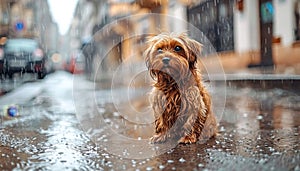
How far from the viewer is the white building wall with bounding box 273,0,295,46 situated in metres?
13.0

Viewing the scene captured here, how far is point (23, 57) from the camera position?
736 inches

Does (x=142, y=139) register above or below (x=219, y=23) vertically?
below

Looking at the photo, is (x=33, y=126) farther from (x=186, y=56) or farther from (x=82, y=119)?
(x=186, y=56)

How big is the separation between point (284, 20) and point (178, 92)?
10636mm

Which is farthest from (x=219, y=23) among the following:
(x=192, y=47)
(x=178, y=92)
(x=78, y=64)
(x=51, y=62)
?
(x=51, y=62)

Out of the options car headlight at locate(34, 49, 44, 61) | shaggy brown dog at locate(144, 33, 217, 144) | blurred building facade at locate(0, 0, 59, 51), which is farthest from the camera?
blurred building facade at locate(0, 0, 59, 51)

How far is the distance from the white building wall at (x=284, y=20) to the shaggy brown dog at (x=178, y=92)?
9.81 metres

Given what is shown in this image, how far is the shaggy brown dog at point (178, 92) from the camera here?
3326 millimetres

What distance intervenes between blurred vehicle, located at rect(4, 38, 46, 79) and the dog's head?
1603 cm

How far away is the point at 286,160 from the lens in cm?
320

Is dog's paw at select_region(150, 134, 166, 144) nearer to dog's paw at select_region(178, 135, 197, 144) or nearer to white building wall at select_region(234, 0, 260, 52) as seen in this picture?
dog's paw at select_region(178, 135, 197, 144)

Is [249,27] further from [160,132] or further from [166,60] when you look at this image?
[166,60]

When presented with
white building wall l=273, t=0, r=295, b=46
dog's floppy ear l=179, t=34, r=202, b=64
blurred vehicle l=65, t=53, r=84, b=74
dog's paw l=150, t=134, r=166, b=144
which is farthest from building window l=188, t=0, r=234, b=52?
dog's floppy ear l=179, t=34, r=202, b=64

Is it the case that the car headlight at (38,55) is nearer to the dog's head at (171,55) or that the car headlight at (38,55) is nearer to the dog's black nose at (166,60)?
the dog's head at (171,55)
